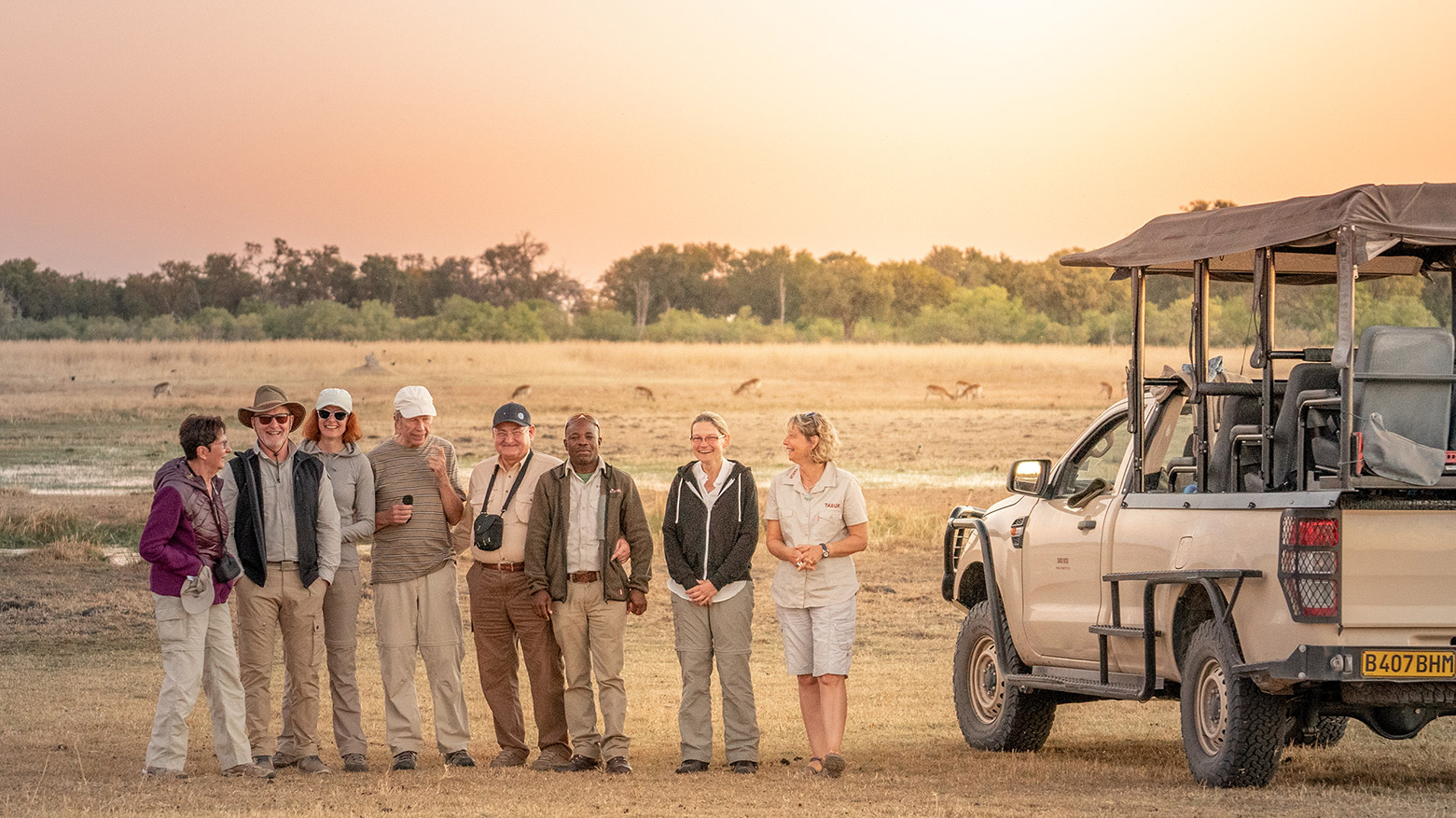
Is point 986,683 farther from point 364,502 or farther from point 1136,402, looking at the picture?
point 364,502

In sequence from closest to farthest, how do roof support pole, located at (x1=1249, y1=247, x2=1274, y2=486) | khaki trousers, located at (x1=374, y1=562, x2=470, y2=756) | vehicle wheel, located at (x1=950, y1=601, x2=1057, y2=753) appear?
roof support pole, located at (x1=1249, y1=247, x2=1274, y2=486), khaki trousers, located at (x1=374, y1=562, x2=470, y2=756), vehicle wheel, located at (x1=950, y1=601, x2=1057, y2=753)

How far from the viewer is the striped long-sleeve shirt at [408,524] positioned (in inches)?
387

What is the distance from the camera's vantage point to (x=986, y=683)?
10875 mm

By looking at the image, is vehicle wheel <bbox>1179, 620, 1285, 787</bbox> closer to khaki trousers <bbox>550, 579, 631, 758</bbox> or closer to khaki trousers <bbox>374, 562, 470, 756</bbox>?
khaki trousers <bbox>550, 579, 631, 758</bbox>

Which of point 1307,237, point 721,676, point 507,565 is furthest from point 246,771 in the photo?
point 1307,237

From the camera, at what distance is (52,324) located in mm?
76688

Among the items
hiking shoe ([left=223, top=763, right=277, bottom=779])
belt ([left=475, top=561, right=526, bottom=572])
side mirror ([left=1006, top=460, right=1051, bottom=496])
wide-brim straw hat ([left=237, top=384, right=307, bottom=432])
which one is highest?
wide-brim straw hat ([left=237, top=384, right=307, bottom=432])

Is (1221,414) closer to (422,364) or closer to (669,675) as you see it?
(669,675)

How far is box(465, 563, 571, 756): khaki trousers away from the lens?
9703 millimetres

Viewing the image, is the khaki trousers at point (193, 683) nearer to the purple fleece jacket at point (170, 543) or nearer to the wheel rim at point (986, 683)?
the purple fleece jacket at point (170, 543)

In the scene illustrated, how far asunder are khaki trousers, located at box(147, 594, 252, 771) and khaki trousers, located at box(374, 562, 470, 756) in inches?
33.8

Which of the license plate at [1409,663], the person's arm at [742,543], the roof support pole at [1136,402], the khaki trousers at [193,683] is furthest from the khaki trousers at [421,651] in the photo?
the license plate at [1409,663]

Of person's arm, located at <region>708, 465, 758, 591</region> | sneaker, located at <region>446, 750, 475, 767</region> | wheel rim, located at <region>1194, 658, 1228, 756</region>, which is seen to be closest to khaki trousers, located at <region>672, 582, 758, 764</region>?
person's arm, located at <region>708, 465, 758, 591</region>

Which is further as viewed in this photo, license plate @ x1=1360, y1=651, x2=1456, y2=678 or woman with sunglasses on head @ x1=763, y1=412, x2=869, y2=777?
woman with sunglasses on head @ x1=763, y1=412, x2=869, y2=777
